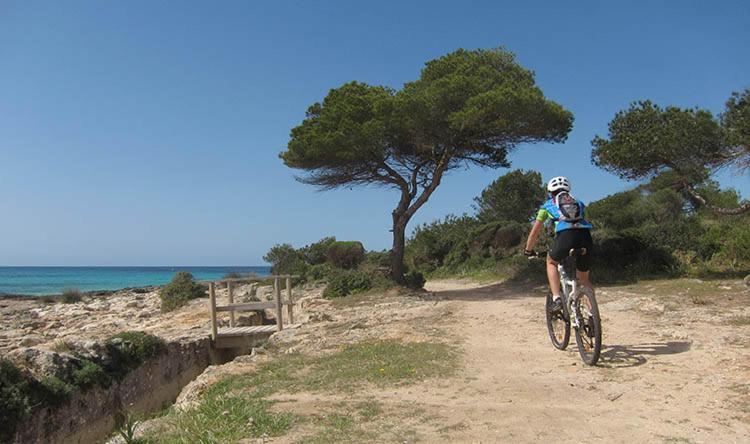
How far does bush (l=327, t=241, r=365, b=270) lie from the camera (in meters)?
28.8

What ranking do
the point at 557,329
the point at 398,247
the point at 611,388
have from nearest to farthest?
1. the point at 611,388
2. the point at 557,329
3. the point at 398,247

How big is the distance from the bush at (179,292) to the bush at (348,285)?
274 inches

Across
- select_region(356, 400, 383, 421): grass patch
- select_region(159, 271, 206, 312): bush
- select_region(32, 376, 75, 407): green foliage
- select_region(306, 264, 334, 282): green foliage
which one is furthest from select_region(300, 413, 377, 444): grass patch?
select_region(306, 264, 334, 282): green foliage

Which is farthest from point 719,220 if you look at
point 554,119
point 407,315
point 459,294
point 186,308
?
point 186,308

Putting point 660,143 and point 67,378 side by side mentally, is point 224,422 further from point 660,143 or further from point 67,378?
point 660,143

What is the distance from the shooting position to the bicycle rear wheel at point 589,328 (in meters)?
5.46

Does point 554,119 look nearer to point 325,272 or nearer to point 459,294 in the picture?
point 459,294

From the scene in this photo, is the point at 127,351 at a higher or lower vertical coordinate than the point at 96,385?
higher

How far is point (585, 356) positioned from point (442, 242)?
22.5 metres

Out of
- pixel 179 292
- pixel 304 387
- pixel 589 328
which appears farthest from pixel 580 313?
pixel 179 292

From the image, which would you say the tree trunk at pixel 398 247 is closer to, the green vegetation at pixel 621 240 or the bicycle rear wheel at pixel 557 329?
the green vegetation at pixel 621 240

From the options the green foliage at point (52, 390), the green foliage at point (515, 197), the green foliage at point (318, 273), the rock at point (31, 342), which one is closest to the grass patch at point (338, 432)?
the green foliage at point (52, 390)

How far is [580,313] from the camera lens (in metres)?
5.80

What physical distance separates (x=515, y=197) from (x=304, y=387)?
30737 millimetres
